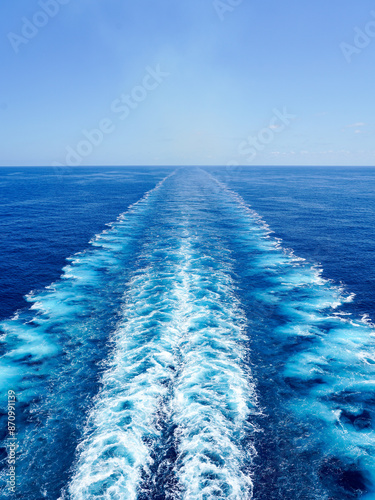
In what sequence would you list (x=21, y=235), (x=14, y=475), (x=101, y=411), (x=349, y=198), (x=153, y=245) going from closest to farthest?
(x=14, y=475) < (x=101, y=411) < (x=153, y=245) < (x=21, y=235) < (x=349, y=198)

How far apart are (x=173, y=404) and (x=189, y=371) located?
13.7 ft

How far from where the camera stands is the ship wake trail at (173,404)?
2017 centimetres

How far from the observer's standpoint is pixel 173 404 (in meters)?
26.0

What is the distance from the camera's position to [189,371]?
97.2 ft

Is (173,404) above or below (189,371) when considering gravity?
below

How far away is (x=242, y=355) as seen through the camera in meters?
32.3

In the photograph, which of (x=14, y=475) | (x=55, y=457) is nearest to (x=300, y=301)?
(x=55, y=457)

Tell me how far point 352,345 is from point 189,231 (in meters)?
51.7

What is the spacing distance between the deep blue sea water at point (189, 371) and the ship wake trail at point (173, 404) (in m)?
0.11

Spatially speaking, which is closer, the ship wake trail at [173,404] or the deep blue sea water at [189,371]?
the ship wake trail at [173,404]

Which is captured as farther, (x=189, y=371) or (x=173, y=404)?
(x=189, y=371)

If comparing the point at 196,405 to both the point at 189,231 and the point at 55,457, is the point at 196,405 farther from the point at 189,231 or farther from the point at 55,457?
the point at 189,231

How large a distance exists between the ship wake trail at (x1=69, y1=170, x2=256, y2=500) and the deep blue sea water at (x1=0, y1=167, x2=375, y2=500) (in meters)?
0.11

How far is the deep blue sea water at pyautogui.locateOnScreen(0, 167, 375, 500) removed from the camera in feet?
68.3
